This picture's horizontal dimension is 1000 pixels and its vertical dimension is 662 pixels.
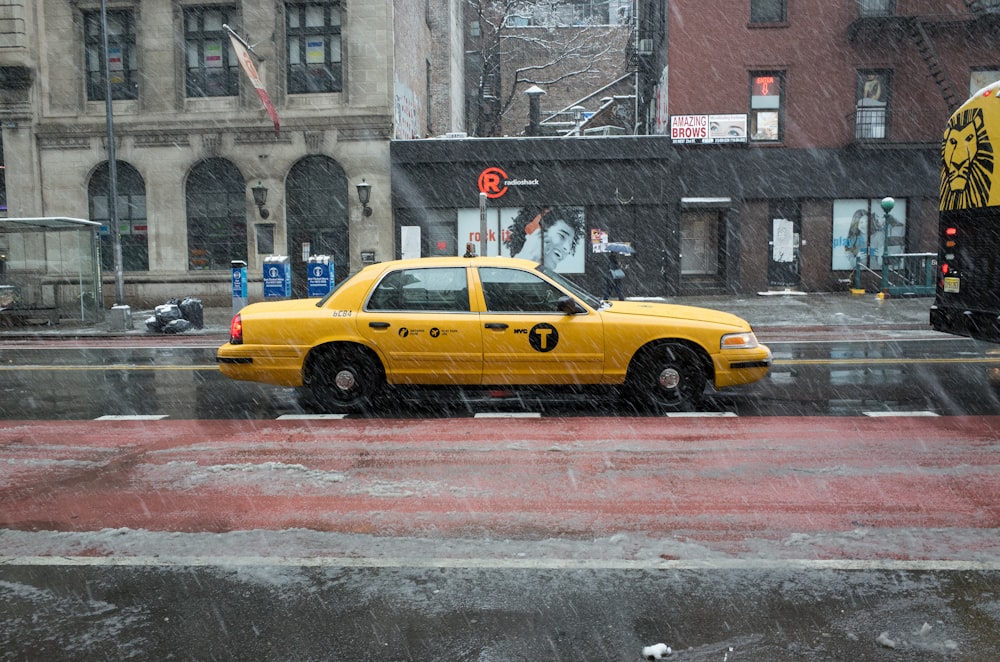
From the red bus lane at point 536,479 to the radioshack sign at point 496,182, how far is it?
17703mm

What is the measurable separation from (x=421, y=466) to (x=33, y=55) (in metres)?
24.1

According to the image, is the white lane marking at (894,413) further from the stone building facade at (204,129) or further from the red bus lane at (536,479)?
the stone building facade at (204,129)

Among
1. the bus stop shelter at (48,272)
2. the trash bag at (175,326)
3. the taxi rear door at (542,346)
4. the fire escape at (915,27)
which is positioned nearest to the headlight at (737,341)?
the taxi rear door at (542,346)

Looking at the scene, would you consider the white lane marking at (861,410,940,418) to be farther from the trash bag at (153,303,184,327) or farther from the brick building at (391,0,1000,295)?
the brick building at (391,0,1000,295)

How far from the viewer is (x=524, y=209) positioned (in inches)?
997

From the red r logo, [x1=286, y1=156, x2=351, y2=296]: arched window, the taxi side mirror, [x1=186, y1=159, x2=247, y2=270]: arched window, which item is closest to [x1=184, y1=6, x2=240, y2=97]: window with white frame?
[x1=186, y1=159, x2=247, y2=270]: arched window

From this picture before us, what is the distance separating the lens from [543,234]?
25.4 meters

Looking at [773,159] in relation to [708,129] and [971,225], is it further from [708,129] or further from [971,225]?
[971,225]

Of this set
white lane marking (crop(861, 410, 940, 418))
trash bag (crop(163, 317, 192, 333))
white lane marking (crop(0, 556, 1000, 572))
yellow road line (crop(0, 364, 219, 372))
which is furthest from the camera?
trash bag (crop(163, 317, 192, 333))

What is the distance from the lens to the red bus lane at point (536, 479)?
5.00 m

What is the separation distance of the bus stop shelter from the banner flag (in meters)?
5.52

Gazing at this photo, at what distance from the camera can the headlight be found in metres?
8.31

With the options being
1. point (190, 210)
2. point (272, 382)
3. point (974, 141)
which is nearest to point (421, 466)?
point (272, 382)

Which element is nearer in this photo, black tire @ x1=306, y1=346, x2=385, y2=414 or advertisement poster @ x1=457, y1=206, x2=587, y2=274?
black tire @ x1=306, y1=346, x2=385, y2=414
